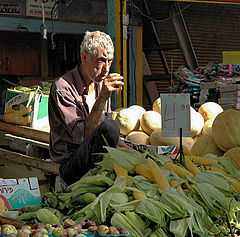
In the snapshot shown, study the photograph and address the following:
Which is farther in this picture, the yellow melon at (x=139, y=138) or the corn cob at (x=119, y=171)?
the yellow melon at (x=139, y=138)

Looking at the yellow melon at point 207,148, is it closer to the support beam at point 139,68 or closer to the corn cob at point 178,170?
the corn cob at point 178,170

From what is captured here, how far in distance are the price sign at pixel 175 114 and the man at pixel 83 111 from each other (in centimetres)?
41

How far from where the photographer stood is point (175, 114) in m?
2.75

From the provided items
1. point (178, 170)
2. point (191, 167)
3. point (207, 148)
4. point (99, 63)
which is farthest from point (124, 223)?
point (99, 63)

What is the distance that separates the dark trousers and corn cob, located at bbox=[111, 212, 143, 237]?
114cm

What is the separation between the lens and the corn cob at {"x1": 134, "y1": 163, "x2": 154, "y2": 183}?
7.09 feet

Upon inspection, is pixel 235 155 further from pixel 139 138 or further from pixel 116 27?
pixel 116 27

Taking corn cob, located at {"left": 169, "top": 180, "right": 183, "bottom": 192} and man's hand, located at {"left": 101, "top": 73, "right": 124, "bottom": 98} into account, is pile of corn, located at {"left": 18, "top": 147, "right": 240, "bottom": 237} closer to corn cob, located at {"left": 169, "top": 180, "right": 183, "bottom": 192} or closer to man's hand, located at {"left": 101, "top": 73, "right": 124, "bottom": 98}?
corn cob, located at {"left": 169, "top": 180, "right": 183, "bottom": 192}

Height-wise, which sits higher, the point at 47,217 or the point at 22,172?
the point at 47,217

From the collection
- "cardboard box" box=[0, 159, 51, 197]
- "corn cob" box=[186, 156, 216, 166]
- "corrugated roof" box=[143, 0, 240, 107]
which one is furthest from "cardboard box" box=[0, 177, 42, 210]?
"corrugated roof" box=[143, 0, 240, 107]

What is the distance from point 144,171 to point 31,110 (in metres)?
3.07

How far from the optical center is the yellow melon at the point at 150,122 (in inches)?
165

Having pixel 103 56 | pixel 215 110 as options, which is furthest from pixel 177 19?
pixel 103 56

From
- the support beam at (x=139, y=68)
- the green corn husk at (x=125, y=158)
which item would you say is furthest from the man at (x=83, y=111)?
the support beam at (x=139, y=68)
